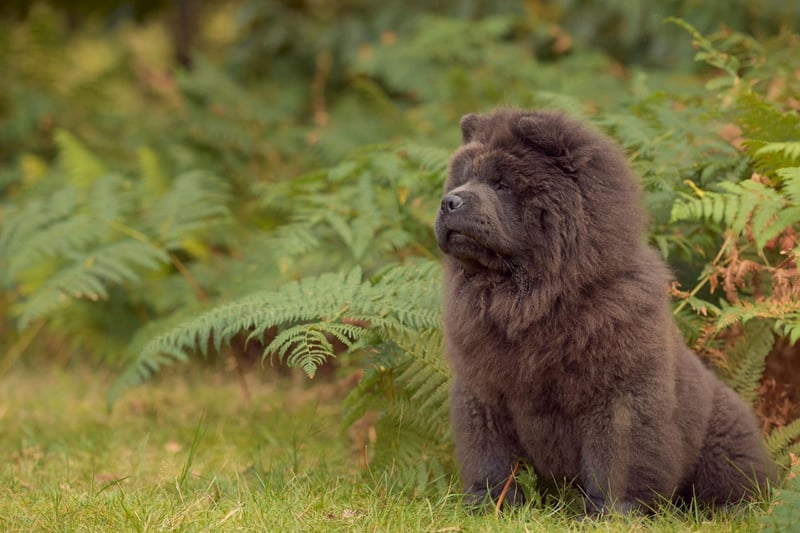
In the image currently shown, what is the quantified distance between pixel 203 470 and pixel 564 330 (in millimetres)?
2222

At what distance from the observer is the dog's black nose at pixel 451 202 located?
12.1 ft

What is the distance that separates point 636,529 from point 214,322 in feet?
7.42

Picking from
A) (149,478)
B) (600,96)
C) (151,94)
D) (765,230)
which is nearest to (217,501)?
(149,478)

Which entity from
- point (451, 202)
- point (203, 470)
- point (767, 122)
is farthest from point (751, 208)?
point (203, 470)

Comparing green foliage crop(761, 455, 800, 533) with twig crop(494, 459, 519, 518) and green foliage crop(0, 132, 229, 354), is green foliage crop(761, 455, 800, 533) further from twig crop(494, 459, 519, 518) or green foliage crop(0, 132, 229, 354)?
green foliage crop(0, 132, 229, 354)

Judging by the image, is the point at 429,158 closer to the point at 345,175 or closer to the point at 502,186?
the point at 345,175

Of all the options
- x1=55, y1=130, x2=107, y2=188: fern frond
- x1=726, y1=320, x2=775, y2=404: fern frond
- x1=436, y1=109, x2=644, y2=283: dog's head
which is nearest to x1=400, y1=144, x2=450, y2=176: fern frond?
x1=436, y1=109, x2=644, y2=283: dog's head

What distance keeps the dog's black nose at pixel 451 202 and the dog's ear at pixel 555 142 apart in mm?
413

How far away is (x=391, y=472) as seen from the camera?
4230 millimetres

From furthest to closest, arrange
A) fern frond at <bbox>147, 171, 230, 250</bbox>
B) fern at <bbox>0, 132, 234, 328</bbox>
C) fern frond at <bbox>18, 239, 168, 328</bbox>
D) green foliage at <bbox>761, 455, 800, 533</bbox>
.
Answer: fern frond at <bbox>147, 171, 230, 250</bbox> < fern at <bbox>0, 132, 234, 328</bbox> < fern frond at <bbox>18, 239, 168, 328</bbox> < green foliage at <bbox>761, 455, 800, 533</bbox>

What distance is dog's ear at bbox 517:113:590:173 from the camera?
371cm

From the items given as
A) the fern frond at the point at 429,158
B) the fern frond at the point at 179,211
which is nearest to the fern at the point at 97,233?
the fern frond at the point at 179,211

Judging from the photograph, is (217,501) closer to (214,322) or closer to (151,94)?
(214,322)

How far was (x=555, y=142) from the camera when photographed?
371 centimetres
